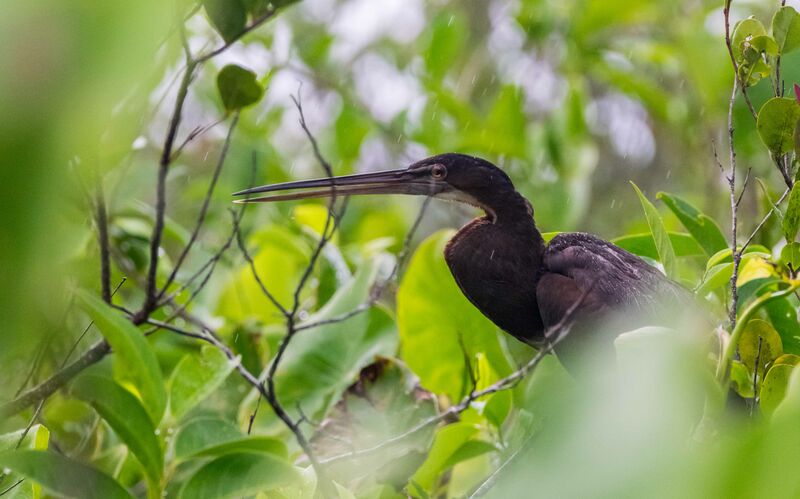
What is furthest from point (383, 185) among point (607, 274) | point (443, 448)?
point (443, 448)

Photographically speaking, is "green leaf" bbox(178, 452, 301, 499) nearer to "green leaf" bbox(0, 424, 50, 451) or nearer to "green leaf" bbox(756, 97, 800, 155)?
"green leaf" bbox(0, 424, 50, 451)

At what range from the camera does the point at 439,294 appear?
106 inches

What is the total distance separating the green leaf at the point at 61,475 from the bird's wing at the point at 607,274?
138 cm

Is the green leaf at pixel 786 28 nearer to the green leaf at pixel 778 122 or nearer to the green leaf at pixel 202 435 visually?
the green leaf at pixel 778 122

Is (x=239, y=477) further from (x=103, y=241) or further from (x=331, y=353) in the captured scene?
(x=331, y=353)

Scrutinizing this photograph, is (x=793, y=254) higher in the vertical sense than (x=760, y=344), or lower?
higher

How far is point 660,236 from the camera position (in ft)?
6.39

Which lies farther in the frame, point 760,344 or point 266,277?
point 266,277

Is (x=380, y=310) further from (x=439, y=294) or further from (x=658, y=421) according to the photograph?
(x=658, y=421)

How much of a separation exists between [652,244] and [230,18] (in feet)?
4.28

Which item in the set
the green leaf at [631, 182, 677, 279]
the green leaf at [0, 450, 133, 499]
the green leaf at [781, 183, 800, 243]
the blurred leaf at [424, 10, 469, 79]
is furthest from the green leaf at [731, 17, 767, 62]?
the blurred leaf at [424, 10, 469, 79]

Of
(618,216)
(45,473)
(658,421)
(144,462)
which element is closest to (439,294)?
(144,462)

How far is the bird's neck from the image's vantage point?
273 cm

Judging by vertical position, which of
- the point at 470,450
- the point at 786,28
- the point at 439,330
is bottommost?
the point at 470,450
